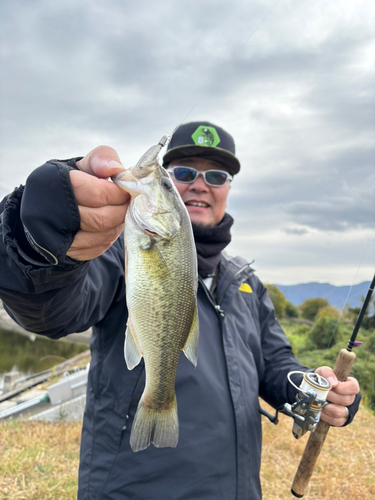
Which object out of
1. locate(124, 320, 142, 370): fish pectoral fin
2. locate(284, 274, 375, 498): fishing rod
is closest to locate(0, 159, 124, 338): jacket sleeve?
locate(124, 320, 142, 370): fish pectoral fin

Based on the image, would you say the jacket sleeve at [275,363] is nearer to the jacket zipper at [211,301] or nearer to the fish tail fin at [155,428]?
the jacket zipper at [211,301]

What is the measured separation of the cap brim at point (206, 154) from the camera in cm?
351

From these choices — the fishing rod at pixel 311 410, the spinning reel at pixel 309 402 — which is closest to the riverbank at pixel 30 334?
the fishing rod at pixel 311 410

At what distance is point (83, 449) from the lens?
8.16 feet

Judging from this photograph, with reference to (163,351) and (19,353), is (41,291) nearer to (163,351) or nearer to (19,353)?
(163,351)

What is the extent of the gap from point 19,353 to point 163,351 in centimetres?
2082

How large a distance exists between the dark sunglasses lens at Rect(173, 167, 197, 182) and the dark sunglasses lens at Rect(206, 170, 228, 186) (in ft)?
0.46

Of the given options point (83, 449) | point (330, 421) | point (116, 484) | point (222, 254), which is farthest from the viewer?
point (222, 254)

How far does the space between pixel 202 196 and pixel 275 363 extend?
1.68 metres

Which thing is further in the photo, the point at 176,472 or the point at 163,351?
the point at 176,472

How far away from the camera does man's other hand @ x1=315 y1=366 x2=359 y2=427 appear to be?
286 cm

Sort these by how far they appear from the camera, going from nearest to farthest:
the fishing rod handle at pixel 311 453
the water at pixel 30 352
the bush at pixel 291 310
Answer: the fishing rod handle at pixel 311 453, the water at pixel 30 352, the bush at pixel 291 310

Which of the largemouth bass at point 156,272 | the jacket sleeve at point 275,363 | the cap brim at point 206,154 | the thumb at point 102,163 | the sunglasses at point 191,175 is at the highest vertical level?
the cap brim at point 206,154

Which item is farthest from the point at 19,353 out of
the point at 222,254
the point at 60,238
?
the point at 60,238
